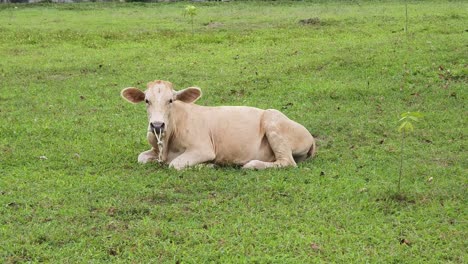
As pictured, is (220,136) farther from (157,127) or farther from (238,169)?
(157,127)

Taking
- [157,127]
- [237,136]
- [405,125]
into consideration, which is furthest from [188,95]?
[405,125]

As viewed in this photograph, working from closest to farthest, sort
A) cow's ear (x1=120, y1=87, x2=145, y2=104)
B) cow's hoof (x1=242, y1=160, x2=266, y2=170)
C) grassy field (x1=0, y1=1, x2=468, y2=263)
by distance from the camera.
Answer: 1. grassy field (x1=0, y1=1, x2=468, y2=263)
2. cow's hoof (x1=242, y1=160, x2=266, y2=170)
3. cow's ear (x1=120, y1=87, x2=145, y2=104)

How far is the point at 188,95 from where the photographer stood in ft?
25.1

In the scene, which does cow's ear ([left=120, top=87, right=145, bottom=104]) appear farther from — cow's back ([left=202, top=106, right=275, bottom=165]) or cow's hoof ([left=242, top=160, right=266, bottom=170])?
cow's hoof ([left=242, top=160, right=266, bottom=170])

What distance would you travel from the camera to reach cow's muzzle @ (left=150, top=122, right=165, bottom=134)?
6879 mm

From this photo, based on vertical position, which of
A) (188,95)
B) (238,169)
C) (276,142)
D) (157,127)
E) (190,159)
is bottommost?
(238,169)

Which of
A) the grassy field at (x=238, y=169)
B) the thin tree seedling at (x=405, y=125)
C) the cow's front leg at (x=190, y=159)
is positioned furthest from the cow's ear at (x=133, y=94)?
the thin tree seedling at (x=405, y=125)

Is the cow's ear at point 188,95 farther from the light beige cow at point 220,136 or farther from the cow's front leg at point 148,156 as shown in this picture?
the cow's front leg at point 148,156

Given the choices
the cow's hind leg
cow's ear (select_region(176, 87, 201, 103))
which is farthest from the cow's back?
cow's ear (select_region(176, 87, 201, 103))

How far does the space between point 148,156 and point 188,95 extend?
33.0 inches

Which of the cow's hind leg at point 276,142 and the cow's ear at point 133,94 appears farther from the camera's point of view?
the cow's ear at point 133,94

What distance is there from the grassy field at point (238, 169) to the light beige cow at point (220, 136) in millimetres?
234

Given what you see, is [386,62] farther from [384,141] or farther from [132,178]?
[132,178]

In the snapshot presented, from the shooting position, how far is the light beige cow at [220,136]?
7344mm
